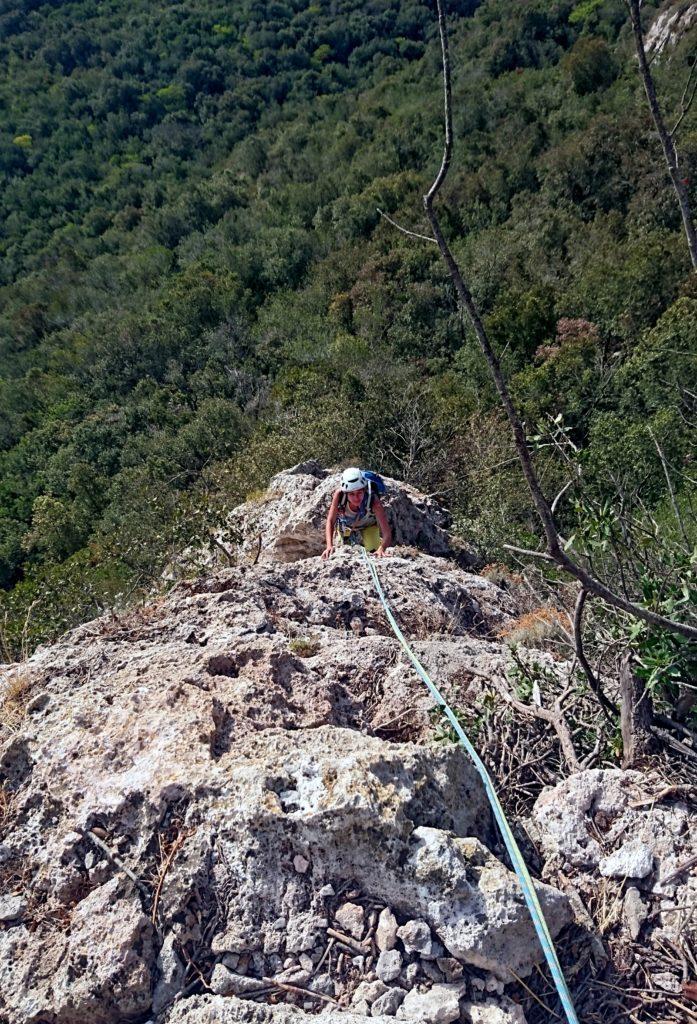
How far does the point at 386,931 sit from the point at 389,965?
10cm

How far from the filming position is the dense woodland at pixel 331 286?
10172 mm

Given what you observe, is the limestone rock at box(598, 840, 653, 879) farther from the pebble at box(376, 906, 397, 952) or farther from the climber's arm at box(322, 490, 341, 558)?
the climber's arm at box(322, 490, 341, 558)

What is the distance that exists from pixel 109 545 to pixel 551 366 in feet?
38.7

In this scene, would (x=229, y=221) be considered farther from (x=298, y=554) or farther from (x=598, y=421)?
(x=298, y=554)

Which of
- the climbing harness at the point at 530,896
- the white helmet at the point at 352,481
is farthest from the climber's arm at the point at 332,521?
the climbing harness at the point at 530,896

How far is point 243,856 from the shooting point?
250 centimetres

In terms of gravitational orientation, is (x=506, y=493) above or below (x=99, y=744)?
below

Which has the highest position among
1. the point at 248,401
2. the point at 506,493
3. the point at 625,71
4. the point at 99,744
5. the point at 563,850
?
the point at 625,71

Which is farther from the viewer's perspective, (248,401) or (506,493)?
(248,401)

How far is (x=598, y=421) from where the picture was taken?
14500mm

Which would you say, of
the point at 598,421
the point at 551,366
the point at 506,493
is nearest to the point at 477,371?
the point at 551,366

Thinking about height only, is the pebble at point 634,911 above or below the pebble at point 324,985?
above

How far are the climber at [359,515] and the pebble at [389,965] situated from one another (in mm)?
3555

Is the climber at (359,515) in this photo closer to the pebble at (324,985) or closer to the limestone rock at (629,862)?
the limestone rock at (629,862)
